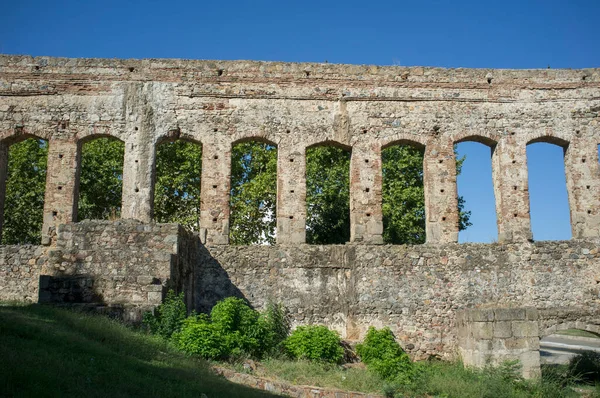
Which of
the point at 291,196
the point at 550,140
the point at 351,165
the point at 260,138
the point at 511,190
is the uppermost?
the point at 550,140

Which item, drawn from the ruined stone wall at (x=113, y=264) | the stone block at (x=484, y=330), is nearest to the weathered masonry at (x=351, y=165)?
the stone block at (x=484, y=330)

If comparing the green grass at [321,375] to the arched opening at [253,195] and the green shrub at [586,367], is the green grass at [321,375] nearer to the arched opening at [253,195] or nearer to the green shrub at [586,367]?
the green shrub at [586,367]

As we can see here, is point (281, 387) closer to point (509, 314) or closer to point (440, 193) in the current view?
point (509, 314)

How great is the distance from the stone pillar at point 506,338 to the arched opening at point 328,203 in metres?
10.7

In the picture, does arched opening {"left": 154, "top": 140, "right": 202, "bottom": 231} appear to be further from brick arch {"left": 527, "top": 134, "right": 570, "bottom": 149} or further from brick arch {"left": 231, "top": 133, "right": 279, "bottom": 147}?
brick arch {"left": 527, "top": 134, "right": 570, "bottom": 149}

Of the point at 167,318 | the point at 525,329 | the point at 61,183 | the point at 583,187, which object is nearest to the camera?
the point at 167,318

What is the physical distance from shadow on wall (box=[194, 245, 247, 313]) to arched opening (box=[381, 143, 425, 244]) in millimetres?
10641

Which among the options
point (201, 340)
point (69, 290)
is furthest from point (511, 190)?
point (69, 290)

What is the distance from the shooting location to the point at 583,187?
15.2 metres

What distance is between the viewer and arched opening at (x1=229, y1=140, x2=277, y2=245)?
24844 millimetres

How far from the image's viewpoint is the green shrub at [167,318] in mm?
10438

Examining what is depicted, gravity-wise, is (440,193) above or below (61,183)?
below

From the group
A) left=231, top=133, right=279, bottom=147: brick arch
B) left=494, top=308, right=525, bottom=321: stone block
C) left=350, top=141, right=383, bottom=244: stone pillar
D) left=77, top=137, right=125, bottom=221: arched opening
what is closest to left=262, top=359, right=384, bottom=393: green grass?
left=494, top=308, right=525, bottom=321: stone block

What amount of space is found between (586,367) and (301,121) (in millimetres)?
9391
